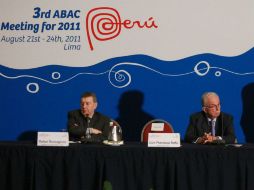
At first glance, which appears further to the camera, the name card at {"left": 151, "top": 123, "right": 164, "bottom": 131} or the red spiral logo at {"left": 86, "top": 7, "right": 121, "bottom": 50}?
the red spiral logo at {"left": 86, "top": 7, "right": 121, "bottom": 50}

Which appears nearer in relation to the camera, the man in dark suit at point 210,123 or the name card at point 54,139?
the name card at point 54,139

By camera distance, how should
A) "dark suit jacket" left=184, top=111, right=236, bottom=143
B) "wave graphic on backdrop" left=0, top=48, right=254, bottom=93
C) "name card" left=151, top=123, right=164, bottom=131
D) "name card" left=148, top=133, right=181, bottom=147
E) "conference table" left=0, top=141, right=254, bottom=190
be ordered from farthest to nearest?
"wave graphic on backdrop" left=0, top=48, right=254, bottom=93 → "name card" left=151, top=123, right=164, bottom=131 → "dark suit jacket" left=184, top=111, right=236, bottom=143 → "name card" left=148, top=133, right=181, bottom=147 → "conference table" left=0, top=141, right=254, bottom=190

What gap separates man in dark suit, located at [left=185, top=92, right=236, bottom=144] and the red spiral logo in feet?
5.57

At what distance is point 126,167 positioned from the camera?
13.6 ft

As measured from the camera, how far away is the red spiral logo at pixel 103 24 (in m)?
6.10

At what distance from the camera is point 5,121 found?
6.25 metres

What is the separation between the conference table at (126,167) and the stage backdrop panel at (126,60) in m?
1.84

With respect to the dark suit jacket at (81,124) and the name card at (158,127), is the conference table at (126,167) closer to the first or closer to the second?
the dark suit jacket at (81,124)

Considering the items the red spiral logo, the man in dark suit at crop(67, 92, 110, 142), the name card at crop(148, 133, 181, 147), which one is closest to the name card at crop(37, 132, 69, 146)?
the man in dark suit at crop(67, 92, 110, 142)

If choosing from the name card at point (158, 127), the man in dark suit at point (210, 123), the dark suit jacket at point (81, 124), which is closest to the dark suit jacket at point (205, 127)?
the man in dark suit at point (210, 123)

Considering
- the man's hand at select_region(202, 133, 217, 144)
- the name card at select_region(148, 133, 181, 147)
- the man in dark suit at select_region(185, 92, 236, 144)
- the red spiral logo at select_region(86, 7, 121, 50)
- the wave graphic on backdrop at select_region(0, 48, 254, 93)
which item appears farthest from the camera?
the red spiral logo at select_region(86, 7, 121, 50)

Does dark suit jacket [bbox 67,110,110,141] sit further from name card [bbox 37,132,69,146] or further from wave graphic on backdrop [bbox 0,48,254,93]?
wave graphic on backdrop [bbox 0,48,254,93]

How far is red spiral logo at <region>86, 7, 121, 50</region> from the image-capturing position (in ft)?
20.0

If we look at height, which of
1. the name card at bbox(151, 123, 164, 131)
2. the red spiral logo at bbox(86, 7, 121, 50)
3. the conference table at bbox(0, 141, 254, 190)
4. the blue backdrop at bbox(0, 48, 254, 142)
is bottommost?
the conference table at bbox(0, 141, 254, 190)
